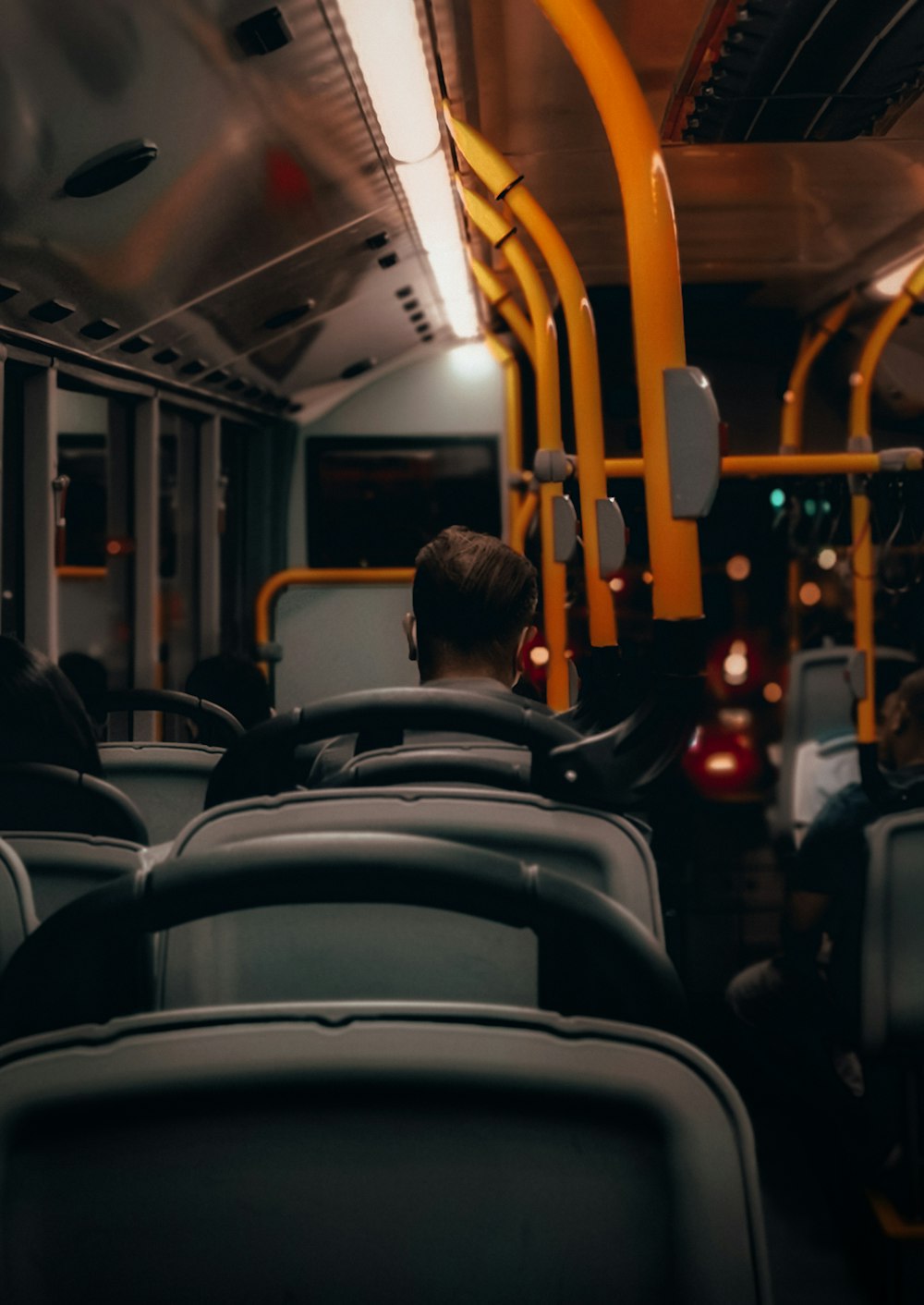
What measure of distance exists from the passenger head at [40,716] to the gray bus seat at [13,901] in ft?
1.99

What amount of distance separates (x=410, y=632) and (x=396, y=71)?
0.96m

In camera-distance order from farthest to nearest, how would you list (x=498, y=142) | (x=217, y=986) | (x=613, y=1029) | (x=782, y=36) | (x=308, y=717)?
(x=498, y=142) < (x=782, y=36) < (x=308, y=717) < (x=217, y=986) < (x=613, y=1029)

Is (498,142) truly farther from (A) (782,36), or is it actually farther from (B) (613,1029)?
(B) (613,1029)

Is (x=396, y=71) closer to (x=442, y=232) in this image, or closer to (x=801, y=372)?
(x=442, y=232)

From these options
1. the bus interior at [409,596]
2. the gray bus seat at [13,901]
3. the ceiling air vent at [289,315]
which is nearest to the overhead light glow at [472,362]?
the bus interior at [409,596]

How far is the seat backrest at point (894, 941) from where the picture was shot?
2.07 metres

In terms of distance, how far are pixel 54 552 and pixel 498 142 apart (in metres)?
1.46

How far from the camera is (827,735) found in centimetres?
388

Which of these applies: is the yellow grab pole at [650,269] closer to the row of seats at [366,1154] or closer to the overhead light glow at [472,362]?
the overhead light glow at [472,362]

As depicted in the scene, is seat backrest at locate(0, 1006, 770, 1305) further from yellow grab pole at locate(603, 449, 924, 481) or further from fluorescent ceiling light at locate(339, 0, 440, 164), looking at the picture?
fluorescent ceiling light at locate(339, 0, 440, 164)

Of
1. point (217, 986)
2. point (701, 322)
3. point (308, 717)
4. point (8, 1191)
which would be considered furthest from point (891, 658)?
point (8, 1191)

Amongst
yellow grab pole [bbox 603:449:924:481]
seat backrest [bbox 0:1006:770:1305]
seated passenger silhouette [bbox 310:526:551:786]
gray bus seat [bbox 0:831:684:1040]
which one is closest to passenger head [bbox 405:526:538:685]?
seated passenger silhouette [bbox 310:526:551:786]

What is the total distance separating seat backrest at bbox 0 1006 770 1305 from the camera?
673mm

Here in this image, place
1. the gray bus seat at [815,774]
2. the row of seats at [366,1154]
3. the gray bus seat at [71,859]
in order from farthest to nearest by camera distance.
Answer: the gray bus seat at [815,774], the gray bus seat at [71,859], the row of seats at [366,1154]
